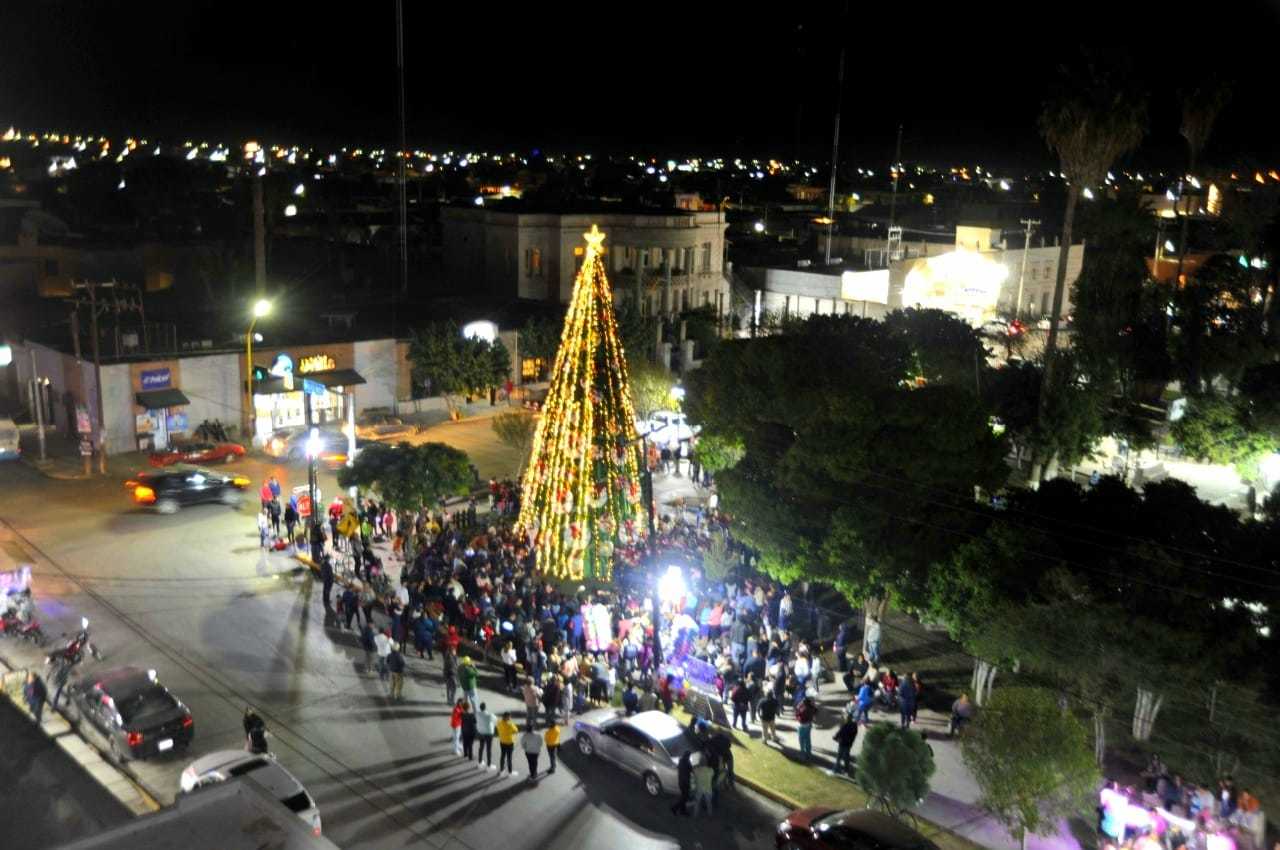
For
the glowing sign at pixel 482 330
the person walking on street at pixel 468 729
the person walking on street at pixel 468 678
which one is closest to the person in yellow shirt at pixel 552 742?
the person walking on street at pixel 468 729

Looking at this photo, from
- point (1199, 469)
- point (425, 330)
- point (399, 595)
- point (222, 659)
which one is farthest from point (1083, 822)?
point (425, 330)

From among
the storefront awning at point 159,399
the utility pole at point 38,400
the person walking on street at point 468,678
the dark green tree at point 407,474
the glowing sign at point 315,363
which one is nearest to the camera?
the person walking on street at point 468,678

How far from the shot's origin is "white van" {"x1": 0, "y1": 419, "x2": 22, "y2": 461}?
3441 cm

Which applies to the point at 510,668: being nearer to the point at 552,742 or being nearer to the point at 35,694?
the point at 552,742

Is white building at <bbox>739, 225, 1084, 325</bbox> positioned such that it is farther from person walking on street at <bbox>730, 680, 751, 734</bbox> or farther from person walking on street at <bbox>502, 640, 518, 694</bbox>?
person walking on street at <bbox>502, 640, 518, 694</bbox>

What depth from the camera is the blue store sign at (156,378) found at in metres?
35.6

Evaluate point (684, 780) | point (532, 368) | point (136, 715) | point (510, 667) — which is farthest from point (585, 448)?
point (532, 368)

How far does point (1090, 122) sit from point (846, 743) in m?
18.3

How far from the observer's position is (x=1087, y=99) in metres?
27.6

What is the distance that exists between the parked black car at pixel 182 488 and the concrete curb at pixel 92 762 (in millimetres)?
10184

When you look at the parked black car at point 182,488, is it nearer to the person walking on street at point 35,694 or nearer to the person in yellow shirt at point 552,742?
the person walking on street at point 35,694

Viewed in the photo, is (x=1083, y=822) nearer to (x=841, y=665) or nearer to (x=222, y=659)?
(x=841, y=665)

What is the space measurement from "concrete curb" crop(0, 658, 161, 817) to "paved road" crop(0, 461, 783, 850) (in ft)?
0.84

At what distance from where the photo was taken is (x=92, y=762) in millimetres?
16953
